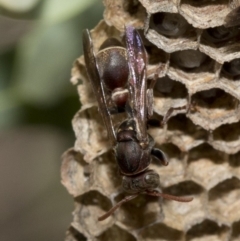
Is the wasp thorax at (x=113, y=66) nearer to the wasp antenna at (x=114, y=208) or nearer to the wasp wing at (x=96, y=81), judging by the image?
the wasp wing at (x=96, y=81)

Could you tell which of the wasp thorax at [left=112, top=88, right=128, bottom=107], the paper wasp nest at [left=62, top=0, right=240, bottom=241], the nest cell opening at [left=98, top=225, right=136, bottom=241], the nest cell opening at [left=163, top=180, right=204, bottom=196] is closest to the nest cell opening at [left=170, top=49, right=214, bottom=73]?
the paper wasp nest at [left=62, top=0, right=240, bottom=241]

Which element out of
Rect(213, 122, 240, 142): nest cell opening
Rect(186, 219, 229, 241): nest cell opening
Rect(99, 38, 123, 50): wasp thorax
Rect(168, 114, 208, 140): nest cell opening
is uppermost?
Rect(99, 38, 123, 50): wasp thorax

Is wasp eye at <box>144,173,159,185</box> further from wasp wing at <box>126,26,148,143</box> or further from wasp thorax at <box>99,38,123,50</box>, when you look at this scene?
wasp thorax at <box>99,38,123,50</box>

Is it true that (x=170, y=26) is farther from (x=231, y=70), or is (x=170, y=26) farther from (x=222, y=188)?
(x=222, y=188)

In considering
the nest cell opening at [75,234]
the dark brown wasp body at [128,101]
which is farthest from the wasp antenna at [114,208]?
the nest cell opening at [75,234]

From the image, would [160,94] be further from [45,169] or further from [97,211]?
[45,169]

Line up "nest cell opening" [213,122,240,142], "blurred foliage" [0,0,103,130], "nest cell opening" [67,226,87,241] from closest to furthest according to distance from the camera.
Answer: "nest cell opening" [213,122,240,142]
"nest cell opening" [67,226,87,241]
"blurred foliage" [0,0,103,130]

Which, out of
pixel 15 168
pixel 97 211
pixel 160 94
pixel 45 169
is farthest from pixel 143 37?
pixel 15 168

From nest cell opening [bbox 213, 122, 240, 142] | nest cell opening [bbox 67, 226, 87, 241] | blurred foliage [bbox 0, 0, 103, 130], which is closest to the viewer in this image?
nest cell opening [bbox 213, 122, 240, 142]
